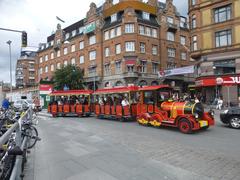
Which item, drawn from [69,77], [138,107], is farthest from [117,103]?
[69,77]

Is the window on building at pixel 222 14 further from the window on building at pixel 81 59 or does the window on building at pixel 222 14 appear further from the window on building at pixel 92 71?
the window on building at pixel 81 59

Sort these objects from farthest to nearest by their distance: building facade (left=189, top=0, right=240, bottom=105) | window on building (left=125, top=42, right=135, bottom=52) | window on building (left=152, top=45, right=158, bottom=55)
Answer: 1. window on building (left=152, top=45, right=158, bottom=55)
2. window on building (left=125, top=42, right=135, bottom=52)
3. building facade (left=189, top=0, right=240, bottom=105)

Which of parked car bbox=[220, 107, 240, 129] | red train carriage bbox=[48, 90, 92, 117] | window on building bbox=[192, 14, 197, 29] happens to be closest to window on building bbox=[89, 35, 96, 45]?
window on building bbox=[192, 14, 197, 29]

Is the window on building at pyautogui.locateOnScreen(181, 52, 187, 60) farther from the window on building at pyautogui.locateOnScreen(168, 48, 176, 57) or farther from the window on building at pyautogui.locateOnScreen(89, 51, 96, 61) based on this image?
the window on building at pyautogui.locateOnScreen(89, 51, 96, 61)

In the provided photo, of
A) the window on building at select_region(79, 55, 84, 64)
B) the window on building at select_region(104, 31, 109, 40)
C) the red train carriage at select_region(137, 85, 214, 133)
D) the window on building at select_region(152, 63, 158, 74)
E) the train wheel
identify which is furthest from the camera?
the window on building at select_region(79, 55, 84, 64)

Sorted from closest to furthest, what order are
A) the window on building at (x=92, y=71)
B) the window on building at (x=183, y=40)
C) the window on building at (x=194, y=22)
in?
the window on building at (x=194, y=22) < the window on building at (x=92, y=71) < the window on building at (x=183, y=40)

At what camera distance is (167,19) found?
46125 mm

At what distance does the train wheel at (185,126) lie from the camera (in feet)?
38.1

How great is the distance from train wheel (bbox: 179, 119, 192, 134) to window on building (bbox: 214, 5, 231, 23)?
23.1 metres

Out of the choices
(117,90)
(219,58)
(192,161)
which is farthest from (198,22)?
(192,161)

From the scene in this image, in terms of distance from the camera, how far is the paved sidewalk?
5.74 m

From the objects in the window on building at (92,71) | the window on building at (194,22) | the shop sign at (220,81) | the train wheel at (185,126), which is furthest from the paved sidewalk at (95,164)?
the window on building at (92,71)

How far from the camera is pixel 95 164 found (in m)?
6.70

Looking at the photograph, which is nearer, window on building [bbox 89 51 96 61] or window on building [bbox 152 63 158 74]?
window on building [bbox 152 63 158 74]
